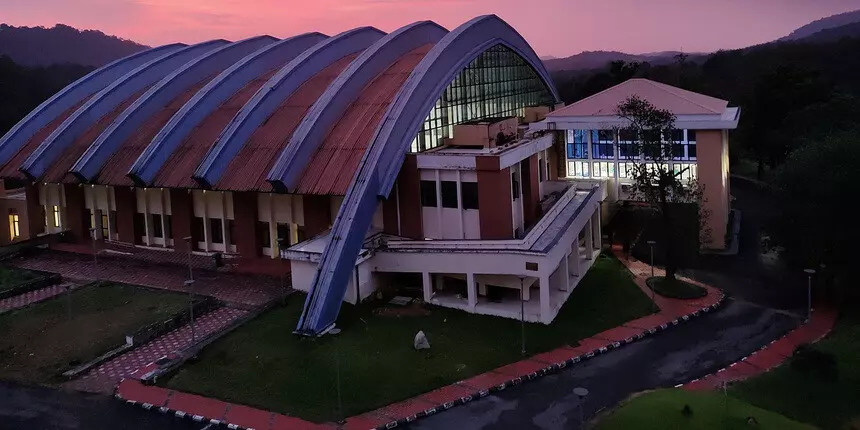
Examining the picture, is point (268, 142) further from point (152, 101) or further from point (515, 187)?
point (515, 187)

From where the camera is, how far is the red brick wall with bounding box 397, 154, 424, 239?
27812 millimetres

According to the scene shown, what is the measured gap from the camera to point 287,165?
89.1ft

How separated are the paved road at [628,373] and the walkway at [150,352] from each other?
9017mm

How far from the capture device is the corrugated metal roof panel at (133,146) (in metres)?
31.3

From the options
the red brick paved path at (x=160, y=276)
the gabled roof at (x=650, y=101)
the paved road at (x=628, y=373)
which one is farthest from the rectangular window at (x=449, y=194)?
the gabled roof at (x=650, y=101)

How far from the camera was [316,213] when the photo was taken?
1121 inches

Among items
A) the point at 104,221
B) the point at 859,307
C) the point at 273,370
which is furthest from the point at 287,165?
Answer: the point at 859,307

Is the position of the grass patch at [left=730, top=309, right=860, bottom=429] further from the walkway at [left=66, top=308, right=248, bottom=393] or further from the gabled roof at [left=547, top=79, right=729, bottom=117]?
the walkway at [left=66, top=308, right=248, bottom=393]

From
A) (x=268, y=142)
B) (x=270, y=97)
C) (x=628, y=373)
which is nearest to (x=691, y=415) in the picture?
(x=628, y=373)

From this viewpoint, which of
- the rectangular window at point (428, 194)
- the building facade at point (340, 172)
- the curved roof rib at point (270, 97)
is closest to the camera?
the building facade at point (340, 172)

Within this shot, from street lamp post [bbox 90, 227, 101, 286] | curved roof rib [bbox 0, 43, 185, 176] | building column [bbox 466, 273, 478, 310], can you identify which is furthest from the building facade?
street lamp post [bbox 90, 227, 101, 286]

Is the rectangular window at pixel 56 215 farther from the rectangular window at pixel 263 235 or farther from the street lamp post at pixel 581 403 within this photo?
the street lamp post at pixel 581 403

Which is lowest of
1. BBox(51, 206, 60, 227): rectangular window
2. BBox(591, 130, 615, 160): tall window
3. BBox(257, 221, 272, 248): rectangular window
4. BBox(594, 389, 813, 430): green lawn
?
BBox(594, 389, 813, 430): green lawn

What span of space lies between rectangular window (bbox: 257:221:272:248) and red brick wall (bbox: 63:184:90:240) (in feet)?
34.4
